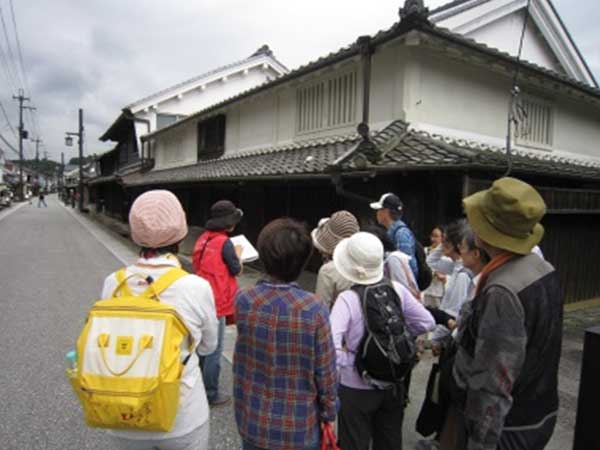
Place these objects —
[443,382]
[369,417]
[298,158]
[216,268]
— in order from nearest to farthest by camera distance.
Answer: [443,382]
[369,417]
[216,268]
[298,158]

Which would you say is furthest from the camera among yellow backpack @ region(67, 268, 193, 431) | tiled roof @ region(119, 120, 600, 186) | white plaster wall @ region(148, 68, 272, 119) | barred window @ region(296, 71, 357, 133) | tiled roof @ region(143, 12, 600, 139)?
white plaster wall @ region(148, 68, 272, 119)

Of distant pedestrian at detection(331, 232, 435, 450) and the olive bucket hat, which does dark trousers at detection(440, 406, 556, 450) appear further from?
the olive bucket hat

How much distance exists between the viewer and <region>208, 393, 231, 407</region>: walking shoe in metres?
3.80

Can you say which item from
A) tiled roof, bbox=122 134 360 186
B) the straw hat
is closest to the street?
the straw hat

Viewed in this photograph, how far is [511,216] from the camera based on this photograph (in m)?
1.79

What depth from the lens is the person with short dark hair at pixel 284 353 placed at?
181 cm

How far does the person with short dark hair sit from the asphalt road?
5.39ft

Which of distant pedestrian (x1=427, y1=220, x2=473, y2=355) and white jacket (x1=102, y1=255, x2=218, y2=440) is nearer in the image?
white jacket (x1=102, y1=255, x2=218, y2=440)

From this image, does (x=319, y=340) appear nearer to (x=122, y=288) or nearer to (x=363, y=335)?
(x=363, y=335)

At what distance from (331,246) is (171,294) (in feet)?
4.60

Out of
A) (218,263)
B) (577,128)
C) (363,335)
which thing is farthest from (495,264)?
(577,128)

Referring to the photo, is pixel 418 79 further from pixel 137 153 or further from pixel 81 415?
pixel 137 153

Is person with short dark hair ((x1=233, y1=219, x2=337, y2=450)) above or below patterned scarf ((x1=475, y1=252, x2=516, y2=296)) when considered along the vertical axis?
below

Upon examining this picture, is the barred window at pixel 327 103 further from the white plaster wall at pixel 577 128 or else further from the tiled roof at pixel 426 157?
the white plaster wall at pixel 577 128
